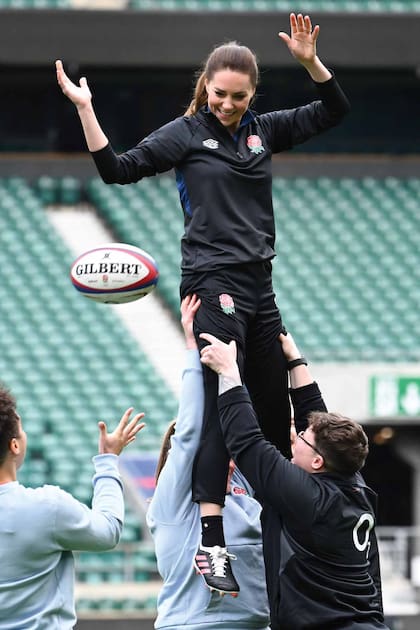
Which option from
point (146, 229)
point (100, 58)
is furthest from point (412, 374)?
point (100, 58)

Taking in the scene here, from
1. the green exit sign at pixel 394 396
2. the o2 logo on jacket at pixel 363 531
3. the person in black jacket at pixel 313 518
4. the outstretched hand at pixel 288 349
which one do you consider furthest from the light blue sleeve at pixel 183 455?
the green exit sign at pixel 394 396

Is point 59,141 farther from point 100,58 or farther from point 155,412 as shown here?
point 155,412

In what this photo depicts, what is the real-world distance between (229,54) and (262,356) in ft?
3.23

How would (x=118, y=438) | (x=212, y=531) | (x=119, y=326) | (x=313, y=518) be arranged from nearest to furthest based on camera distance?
(x=313, y=518), (x=118, y=438), (x=212, y=531), (x=119, y=326)

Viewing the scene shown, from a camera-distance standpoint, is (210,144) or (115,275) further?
(115,275)

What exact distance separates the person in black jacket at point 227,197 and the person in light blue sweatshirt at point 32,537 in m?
0.54

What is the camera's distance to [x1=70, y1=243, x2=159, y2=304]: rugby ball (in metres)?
5.01

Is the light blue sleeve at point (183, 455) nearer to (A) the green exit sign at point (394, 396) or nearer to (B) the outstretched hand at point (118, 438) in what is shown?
(B) the outstretched hand at point (118, 438)

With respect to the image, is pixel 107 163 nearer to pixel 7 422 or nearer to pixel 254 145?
pixel 254 145

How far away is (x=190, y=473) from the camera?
160 inches

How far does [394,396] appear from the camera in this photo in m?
10.6

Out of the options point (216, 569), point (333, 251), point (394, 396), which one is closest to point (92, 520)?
point (216, 569)

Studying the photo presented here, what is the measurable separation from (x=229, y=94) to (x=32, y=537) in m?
1.52

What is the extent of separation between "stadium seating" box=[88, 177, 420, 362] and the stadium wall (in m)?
1.43
